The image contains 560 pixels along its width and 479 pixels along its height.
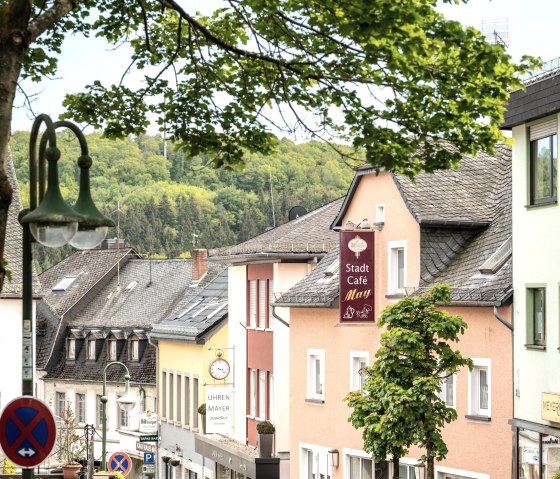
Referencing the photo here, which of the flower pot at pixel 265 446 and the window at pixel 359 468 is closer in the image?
the window at pixel 359 468

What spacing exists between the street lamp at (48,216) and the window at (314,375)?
27923 mm

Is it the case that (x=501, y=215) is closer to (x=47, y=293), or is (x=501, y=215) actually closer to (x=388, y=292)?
(x=388, y=292)

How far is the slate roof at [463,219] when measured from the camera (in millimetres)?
32219

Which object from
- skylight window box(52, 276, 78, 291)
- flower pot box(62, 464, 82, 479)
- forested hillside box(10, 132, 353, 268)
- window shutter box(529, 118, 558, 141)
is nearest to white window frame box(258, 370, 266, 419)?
window shutter box(529, 118, 558, 141)

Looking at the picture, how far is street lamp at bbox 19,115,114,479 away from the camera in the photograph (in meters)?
11.2

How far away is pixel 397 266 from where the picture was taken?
36.1 metres

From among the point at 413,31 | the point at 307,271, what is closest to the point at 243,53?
the point at 413,31

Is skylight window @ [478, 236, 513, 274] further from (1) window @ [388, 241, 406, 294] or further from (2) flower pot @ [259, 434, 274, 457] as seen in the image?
(2) flower pot @ [259, 434, 274, 457]

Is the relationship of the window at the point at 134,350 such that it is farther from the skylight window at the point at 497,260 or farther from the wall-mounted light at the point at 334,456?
the skylight window at the point at 497,260

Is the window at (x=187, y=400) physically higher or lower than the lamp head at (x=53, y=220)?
lower

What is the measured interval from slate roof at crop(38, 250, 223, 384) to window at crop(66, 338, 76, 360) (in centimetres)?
24

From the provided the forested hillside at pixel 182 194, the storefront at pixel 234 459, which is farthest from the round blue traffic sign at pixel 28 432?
the forested hillside at pixel 182 194

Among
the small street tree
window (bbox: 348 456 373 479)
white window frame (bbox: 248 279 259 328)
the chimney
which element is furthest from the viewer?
the chimney

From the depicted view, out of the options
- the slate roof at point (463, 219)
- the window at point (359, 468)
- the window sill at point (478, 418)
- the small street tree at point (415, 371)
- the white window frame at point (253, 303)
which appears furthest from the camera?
the white window frame at point (253, 303)
